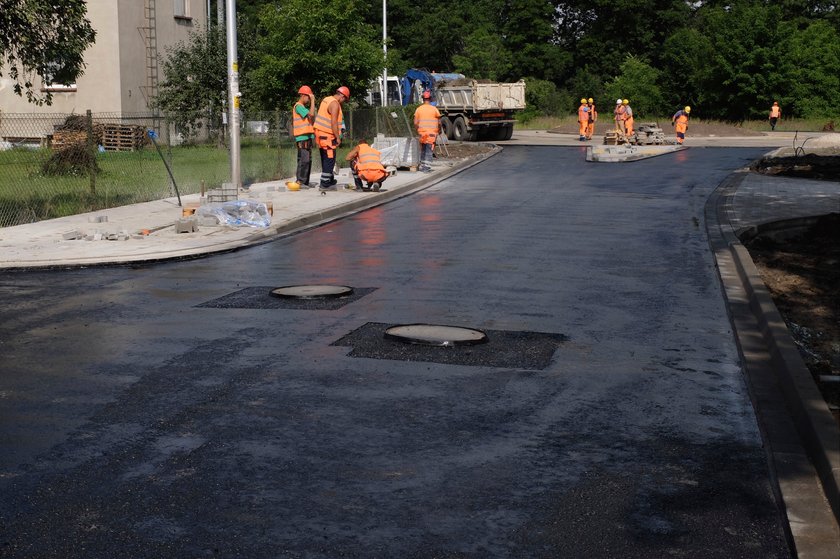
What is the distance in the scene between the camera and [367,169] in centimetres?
2217

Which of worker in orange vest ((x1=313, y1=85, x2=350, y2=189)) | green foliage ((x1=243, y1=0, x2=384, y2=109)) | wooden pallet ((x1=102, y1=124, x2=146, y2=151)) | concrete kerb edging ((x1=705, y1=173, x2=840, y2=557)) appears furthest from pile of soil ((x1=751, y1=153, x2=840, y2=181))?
wooden pallet ((x1=102, y1=124, x2=146, y2=151))

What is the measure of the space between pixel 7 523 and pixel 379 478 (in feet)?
5.81

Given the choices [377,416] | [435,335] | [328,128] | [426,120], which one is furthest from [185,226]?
[426,120]

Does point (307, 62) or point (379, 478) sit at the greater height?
point (307, 62)

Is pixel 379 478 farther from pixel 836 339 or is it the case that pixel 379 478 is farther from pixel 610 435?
pixel 836 339

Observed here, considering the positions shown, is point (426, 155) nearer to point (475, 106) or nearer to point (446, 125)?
point (475, 106)

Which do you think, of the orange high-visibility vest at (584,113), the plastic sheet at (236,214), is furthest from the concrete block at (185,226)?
the orange high-visibility vest at (584,113)

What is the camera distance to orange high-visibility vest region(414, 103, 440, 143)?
27594 mm

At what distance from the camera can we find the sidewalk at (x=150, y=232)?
13312 mm

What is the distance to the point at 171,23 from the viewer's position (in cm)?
4034

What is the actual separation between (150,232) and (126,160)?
1439cm

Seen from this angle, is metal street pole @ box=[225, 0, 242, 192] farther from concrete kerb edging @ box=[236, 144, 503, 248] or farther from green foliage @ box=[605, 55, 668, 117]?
green foliage @ box=[605, 55, 668, 117]

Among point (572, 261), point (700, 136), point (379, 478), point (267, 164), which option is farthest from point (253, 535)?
point (700, 136)

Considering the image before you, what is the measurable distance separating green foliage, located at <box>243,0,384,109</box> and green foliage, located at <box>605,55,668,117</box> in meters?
47.2
